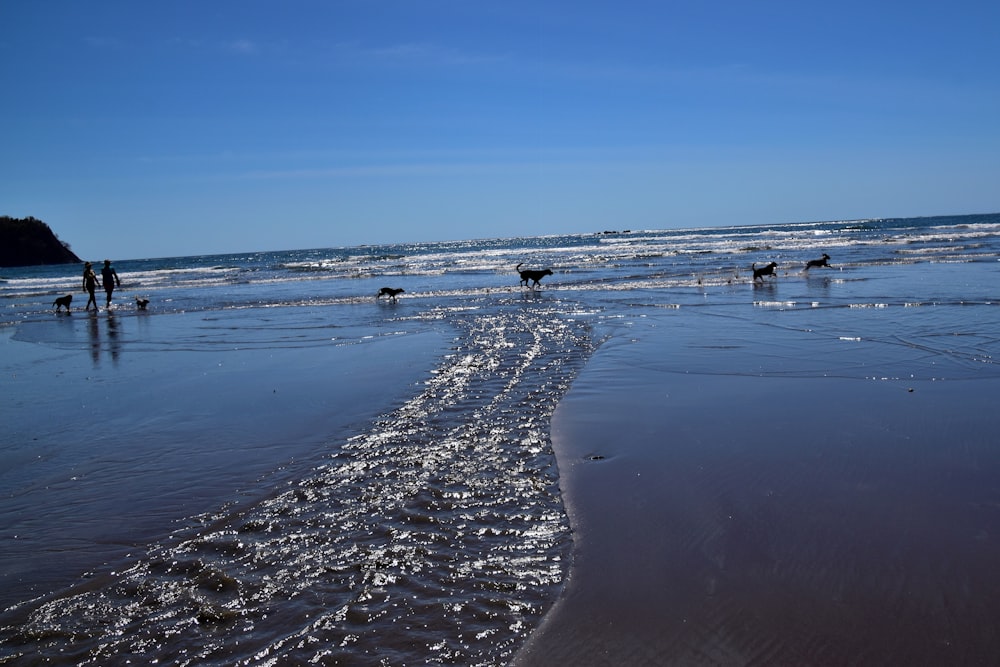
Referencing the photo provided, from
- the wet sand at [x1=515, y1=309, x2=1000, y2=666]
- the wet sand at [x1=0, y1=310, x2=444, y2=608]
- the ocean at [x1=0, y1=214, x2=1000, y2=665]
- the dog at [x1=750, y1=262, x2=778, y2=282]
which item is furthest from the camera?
the dog at [x1=750, y1=262, x2=778, y2=282]

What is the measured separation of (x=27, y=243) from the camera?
104125 millimetres

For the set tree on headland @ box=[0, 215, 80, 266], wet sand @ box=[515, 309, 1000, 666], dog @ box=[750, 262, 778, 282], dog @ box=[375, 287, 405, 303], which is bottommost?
wet sand @ box=[515, 309, 1000, 666]

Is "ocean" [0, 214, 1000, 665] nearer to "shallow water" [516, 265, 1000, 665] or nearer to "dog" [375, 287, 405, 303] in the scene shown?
"shallow water" [516, 265, 1000, 665]

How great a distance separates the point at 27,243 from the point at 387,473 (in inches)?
4774

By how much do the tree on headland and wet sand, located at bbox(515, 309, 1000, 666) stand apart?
119139mm

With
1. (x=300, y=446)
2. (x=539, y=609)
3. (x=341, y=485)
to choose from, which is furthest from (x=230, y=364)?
(x=539, y=609)

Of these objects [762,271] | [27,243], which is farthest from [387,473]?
[27,243]

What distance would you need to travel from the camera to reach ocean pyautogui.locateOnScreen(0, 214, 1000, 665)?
3281 mm

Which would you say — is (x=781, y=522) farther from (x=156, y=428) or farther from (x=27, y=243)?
(x=27, y=243)

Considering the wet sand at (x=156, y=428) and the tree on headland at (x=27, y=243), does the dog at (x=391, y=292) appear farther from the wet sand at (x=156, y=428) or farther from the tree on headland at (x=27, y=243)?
the tree on headland at (x=27, y=243)

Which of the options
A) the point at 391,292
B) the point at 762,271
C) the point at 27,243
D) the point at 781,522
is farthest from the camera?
the point at 27,243

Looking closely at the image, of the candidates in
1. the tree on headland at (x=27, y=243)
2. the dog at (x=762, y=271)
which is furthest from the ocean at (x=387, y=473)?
the tree on headland at (x=27, y=243)

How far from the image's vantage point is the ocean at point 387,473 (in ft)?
10.8

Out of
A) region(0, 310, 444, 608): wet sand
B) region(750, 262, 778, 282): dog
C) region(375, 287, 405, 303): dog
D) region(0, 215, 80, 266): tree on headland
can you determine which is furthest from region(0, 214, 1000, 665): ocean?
region(0, 215, 80, 266): tree on headland
